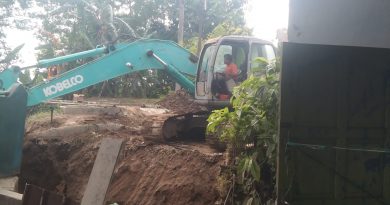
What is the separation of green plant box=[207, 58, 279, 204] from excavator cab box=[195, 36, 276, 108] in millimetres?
3282

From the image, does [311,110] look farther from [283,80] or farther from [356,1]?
[356,1]

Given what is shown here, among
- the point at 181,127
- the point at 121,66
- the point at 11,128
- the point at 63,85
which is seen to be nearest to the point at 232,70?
the point at 181,127

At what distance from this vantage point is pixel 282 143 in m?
4.65

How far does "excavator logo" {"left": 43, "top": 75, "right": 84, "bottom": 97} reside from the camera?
921cm

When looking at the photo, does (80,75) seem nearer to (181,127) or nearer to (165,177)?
(181,127)

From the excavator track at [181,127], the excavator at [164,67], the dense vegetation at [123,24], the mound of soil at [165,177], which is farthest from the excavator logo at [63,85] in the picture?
the dense vegetation at [123,24]

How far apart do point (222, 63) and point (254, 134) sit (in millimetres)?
4140

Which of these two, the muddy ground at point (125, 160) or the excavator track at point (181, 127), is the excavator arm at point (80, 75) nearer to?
the muddy ground at point (125, 160)

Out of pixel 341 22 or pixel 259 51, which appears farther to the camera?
pixel 259 51

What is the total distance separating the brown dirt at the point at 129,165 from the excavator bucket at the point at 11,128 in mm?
1359

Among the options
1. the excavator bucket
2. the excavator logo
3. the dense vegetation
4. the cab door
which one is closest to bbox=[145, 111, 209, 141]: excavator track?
the cab door

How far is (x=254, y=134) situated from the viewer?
567 centimetres

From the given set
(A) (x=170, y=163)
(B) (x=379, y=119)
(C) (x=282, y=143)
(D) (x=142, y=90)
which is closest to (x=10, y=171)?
(A) (x=170, y=163)

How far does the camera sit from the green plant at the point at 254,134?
545cm
